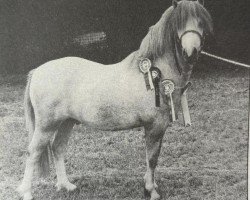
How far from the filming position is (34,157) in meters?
2.12

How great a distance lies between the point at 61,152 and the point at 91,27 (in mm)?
643

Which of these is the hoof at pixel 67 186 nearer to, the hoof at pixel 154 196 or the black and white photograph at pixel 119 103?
the black and white photograph at pixel 119 103

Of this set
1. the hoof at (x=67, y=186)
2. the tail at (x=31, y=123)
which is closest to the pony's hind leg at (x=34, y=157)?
the tail at (x=31, y=123)

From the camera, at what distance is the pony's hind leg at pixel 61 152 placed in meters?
2.18

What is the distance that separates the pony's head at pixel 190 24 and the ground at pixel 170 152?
33cm

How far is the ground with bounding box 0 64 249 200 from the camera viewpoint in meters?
2.10

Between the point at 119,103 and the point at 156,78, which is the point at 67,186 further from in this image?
the point at 156,78

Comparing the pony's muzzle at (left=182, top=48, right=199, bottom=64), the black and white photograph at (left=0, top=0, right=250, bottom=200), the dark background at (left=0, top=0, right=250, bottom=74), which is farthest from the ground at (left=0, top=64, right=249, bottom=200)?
the pony's muzzle at (left=182, top=48, right=199, bottom=64)

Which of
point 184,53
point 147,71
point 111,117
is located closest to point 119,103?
point 111,117

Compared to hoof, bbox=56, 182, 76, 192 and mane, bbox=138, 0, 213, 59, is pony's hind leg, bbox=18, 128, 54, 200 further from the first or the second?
A: mane, bbox=138, 0, 213, 59

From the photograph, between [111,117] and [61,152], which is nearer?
[111,117]

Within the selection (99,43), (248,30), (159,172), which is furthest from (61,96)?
(248,30)

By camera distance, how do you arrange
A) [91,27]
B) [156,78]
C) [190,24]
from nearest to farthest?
[190,24] < [156,78] < [91,27]

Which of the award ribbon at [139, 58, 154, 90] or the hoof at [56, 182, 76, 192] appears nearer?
the award ribbon at [139, 58, 154, 90]
